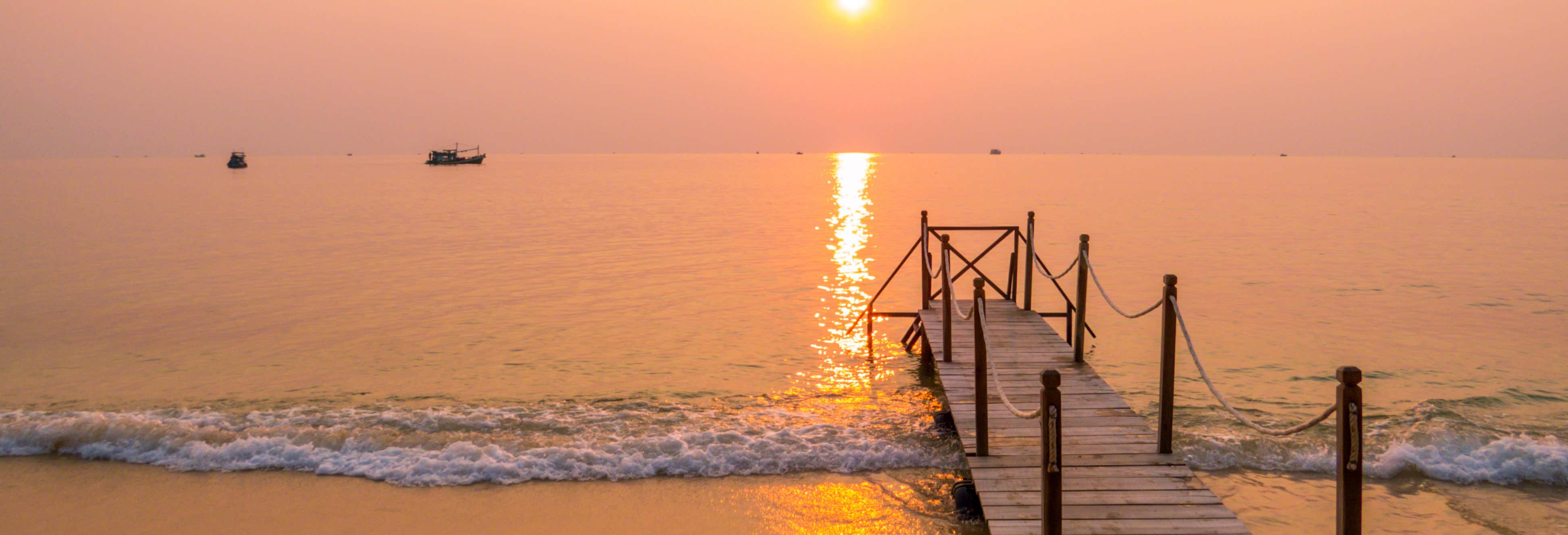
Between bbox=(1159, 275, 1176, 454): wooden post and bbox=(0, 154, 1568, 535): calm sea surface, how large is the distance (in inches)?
69.4

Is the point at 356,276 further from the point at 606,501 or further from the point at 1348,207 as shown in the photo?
the point at 1348,207

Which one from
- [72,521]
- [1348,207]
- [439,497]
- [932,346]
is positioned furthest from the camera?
[1348,207]

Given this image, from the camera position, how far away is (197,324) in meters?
17.3

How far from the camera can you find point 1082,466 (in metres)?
7.12

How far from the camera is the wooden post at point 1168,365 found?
7047mm

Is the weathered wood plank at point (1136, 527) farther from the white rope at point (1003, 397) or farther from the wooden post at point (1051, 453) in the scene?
the white rope at point (1003, 397)

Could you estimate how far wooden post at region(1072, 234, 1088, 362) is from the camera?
10.0 meters

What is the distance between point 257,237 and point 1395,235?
44.6m

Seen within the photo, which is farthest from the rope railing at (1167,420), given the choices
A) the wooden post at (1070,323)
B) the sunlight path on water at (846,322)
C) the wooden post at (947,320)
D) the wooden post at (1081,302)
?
the wooden post at (1070,323)

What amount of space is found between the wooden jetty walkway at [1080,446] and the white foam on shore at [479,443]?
1.22m

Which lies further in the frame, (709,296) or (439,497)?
(709,296)

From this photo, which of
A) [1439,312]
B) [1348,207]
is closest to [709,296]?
[1439,312]

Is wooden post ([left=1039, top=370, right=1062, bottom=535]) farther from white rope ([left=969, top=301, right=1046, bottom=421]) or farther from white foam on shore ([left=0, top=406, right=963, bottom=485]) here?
white foam on shore ([left=0, top=406, right=963, bottom=485])

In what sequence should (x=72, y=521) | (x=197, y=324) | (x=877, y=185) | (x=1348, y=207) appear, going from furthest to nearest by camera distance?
(x=877, y=185) → (x=1348, y=207) → (x=197, y=324) → (x=72, y=521)
